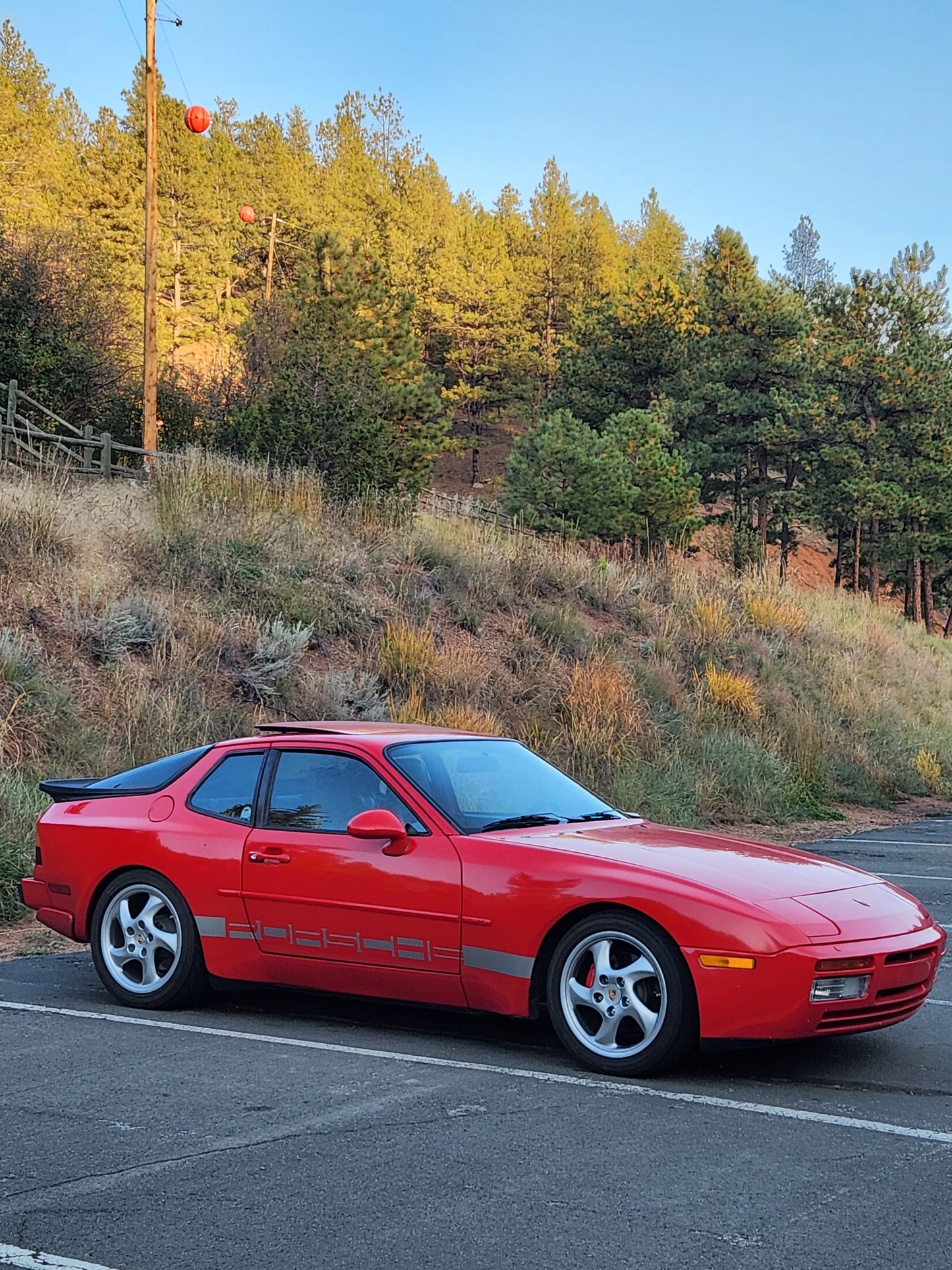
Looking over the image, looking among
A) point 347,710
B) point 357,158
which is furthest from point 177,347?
point 347,710

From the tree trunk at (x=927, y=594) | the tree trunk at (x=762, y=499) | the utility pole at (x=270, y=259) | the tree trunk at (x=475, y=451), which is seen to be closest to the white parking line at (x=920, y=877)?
the tree trunk at (x=762, y=499)

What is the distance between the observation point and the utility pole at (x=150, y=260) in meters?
28.1

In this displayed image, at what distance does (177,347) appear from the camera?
65.4 metres

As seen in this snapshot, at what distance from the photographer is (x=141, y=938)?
691cm

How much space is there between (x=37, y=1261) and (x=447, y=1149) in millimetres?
1415

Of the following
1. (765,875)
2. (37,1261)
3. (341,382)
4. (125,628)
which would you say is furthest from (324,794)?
(341,382)

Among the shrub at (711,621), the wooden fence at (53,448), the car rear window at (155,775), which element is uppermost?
the wooden fence at (53,448)

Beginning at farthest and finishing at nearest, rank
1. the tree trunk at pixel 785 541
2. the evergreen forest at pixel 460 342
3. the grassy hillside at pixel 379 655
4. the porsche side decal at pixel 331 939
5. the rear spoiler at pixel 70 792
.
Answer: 1. the tree trunk at pixel 785 541
2. the evergreen forest at pixel 460 342
3. the grassy hillside at pixel 379 655
4. the rear spoiler at pixel 70 792
5. the porsche side decal at pixel 331 939

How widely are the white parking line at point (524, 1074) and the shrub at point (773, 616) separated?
19.5 metres

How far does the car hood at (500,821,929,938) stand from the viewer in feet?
18.2

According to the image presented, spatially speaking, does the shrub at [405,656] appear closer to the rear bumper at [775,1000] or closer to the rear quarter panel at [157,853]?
the rear quarter panel at [157,853]

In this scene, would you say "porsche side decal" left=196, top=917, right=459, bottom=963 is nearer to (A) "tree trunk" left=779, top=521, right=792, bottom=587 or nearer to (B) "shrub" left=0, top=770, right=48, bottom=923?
(B) "shrub" left=0, top=770, right=48, bottom=923

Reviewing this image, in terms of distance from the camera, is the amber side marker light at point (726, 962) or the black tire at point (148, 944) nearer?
the amber side marker light at point (726, 962)

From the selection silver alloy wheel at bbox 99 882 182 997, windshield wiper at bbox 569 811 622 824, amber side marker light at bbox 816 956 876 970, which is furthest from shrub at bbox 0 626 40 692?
amber side marker light at bbox 816 956 876 970
